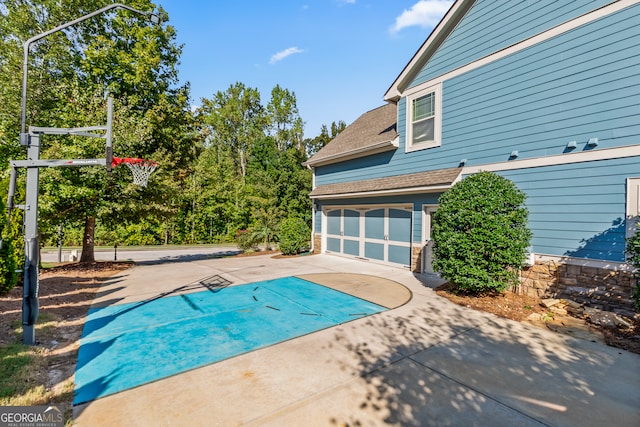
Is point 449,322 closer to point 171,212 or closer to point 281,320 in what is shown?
point 281,320

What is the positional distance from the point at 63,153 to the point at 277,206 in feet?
33.3

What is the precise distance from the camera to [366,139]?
12148 millimetres

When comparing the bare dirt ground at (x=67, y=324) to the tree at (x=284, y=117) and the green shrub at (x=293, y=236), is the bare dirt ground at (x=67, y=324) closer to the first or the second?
the green shrub at (x=293, y=236)

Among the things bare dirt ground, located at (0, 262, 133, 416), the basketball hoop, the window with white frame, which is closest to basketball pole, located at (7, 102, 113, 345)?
bare dirt ground, located at (0, 262, 133, 416)

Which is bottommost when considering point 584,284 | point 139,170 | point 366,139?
point 584,284

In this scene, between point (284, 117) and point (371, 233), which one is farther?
point (284, 117)

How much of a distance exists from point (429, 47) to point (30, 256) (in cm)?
1109

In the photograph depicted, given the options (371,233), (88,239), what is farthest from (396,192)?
Result: (88,239)

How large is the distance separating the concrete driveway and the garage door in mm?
5176

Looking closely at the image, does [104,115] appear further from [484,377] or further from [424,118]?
[484,377]

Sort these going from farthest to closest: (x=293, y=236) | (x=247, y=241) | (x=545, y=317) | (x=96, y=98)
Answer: (x=247, y=241)
(x=293, y=236)
(x=96, y=98)
(x=545, y=317)

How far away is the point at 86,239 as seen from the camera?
11469 mm

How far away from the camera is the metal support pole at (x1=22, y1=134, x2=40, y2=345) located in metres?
4.23

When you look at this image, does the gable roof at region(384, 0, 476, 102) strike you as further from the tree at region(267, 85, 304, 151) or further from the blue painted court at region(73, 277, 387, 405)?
the tree at region(267, 85, 304, 151)
